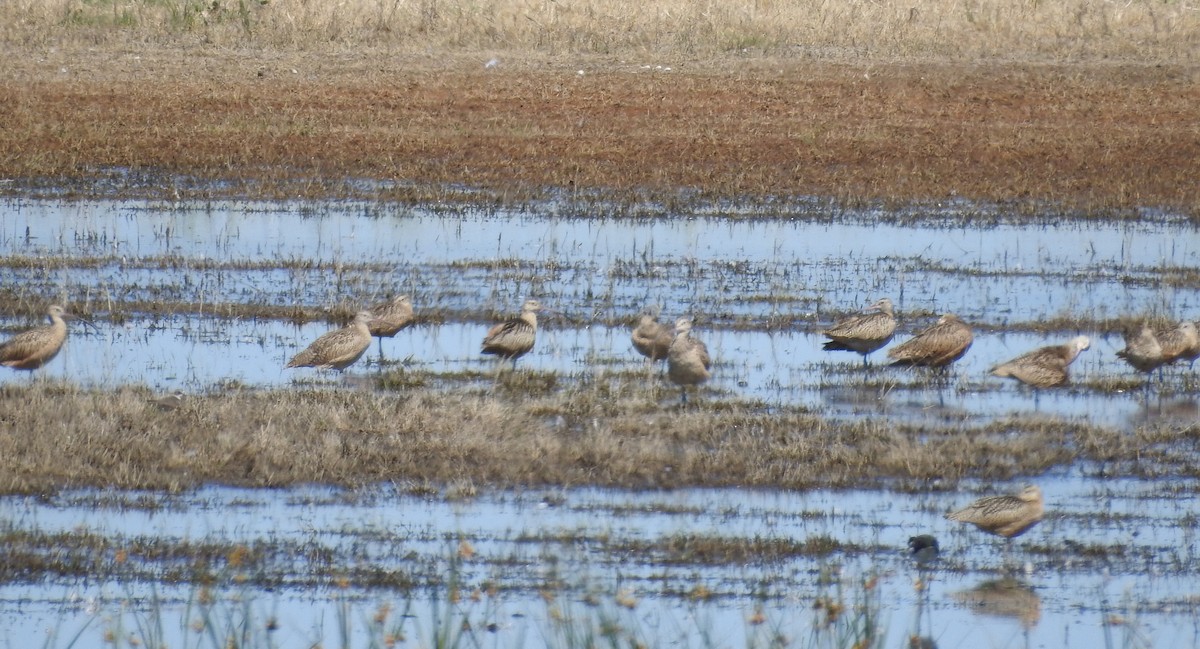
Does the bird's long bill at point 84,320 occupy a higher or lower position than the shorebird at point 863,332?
lower

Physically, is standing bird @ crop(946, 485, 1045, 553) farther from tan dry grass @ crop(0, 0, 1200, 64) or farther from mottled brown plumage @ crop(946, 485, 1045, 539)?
→ tan dry grass @ crop(0, 0, 1200, 64)

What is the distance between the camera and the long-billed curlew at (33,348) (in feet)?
32.3

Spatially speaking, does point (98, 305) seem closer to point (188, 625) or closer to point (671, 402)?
point (671, 402)

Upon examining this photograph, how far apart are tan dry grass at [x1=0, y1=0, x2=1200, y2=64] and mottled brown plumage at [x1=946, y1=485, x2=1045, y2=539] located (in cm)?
2219

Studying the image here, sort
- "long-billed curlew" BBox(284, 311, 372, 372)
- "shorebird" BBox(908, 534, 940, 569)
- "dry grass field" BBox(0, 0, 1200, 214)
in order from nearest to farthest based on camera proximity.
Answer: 1. "shorebird" BBox(908, 534, 940, 569)
2. "long-billed curlew" BBox(284, 311, 372, 372)
3. "dry grass field" BBox(0, 0, 1200, 214)

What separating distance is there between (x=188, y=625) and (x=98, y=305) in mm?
6620

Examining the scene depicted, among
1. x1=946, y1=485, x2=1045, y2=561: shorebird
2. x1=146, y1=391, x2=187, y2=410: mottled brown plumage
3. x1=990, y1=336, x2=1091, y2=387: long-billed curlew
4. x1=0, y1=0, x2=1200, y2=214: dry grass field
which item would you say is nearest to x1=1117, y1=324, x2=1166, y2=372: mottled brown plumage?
x1=990, y1=336, x2=1091, y2=387: long-billed curlew

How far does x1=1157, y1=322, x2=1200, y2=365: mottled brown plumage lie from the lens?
1030 cm

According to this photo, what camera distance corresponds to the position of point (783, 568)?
22.5 feet

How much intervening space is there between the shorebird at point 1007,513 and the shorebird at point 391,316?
459 cm

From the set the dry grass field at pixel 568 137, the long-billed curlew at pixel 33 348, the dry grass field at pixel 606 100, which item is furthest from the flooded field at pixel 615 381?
the dry grass field at pixel 606 100

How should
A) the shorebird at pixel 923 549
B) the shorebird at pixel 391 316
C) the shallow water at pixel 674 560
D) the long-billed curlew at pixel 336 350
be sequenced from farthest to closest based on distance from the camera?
the shorebird at pixel 391 316
the long-billed curlew at pixel 336 350
the shorebird at pixel 923 549
the shallow water at pixel 674 560

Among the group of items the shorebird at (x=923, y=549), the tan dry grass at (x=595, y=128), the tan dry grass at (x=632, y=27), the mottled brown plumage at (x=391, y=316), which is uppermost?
the tan dry grass at (x=632, y=27)

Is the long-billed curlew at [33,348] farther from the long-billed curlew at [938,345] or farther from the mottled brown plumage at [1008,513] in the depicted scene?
the mottled brown plumage at [1008,513]
